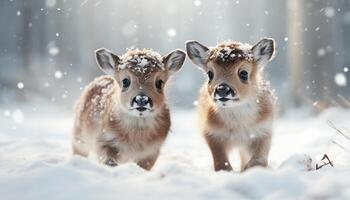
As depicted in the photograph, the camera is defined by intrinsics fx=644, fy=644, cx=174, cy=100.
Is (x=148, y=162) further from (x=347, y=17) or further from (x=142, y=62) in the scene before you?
(x=347, y=17)

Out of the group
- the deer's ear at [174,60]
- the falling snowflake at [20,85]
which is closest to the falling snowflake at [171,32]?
the falling snowflake at [20,85]

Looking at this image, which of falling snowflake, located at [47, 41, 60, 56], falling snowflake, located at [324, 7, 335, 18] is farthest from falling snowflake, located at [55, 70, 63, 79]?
falling snowflake, located at [324, 7, 335, 18]

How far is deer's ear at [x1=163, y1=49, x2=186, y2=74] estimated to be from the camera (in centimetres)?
702

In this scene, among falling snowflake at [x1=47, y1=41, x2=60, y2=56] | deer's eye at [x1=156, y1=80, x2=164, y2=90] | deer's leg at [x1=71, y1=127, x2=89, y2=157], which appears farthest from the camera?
falling snowflake at [x1=47, y1=41, x2=60, y2=56]

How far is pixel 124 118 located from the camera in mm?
6598

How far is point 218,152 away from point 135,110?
98 centimetres

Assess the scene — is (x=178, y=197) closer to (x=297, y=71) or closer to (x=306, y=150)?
(x=306, y=150)

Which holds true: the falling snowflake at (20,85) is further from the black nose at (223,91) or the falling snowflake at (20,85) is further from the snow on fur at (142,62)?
the black nose at (223,91)

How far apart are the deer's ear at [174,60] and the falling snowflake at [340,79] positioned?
35.1 ft

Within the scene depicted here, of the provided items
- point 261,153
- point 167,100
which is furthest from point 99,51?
point 261,153

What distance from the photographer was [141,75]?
6.57 meters

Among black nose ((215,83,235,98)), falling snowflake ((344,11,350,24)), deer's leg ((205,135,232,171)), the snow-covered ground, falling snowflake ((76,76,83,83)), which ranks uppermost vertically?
falling snowflake ((76,76,83,83))

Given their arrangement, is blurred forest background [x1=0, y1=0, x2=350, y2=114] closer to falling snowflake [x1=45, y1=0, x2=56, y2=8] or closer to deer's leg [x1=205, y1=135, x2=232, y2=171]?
falling snowflake [x1=45, y1=0, x2=56, y2=8]

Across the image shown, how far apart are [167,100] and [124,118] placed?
0.65 m
